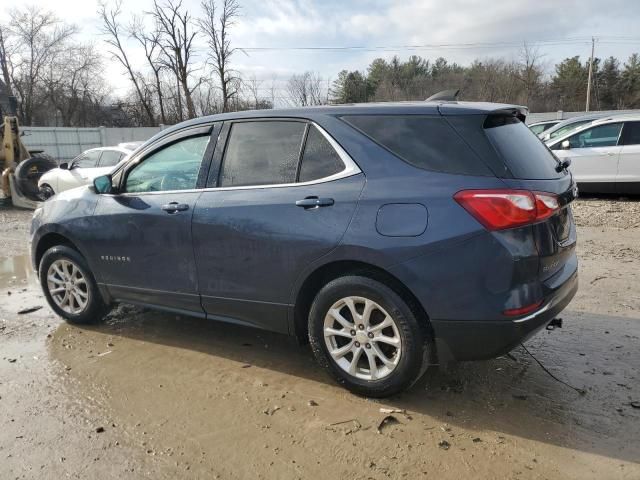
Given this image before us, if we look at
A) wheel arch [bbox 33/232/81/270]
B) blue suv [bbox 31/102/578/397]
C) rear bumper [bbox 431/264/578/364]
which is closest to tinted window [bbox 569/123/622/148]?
blue suv [bbox 31/102/578/397]

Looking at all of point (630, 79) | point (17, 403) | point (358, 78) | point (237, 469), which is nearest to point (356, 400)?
point (237, 469)

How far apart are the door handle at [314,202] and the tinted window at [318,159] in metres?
0.16

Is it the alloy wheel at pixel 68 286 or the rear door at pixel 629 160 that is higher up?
the rear door at pixel 629 160

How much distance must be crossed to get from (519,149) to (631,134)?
28.9 feet

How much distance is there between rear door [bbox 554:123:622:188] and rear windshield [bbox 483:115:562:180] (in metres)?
7.97

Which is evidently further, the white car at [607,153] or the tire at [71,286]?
the white car at [607,153]

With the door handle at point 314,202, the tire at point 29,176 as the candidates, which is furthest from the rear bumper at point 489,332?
the tire at point 29,176

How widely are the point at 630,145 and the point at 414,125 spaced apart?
9.01 metres

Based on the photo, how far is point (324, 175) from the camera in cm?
317

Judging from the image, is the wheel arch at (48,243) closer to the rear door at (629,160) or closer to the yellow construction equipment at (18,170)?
the yellow construction equipment at (18,170)

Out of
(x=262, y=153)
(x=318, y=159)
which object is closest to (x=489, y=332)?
(x=318, y=159)

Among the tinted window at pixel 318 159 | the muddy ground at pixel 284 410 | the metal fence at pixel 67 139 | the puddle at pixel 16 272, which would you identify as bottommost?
the muddy ground at pixel 284 410

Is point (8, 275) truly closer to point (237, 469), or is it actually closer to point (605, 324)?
point (237, 469)

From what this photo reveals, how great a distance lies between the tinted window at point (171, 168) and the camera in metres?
3.82
